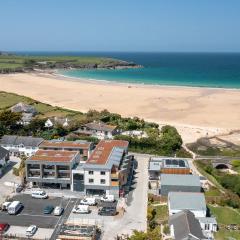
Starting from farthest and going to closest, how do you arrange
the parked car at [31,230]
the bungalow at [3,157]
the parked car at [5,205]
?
1. the bungalow at [3,157]
2. the parked car at [5,205]
3. the parked car at [31,230]

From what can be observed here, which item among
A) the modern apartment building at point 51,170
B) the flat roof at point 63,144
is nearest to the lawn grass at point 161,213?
the modern apartment building at point 51,170

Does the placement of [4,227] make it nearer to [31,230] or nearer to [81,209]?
[31,230]

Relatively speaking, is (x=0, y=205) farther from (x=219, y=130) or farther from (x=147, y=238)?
(x=219, y=130)

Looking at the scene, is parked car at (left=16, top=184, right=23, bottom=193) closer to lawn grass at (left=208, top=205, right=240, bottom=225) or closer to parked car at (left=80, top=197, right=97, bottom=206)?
parked car at (left=80, top=197, right=97, bottom=206)

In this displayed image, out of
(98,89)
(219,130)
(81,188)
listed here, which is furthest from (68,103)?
(81,188)

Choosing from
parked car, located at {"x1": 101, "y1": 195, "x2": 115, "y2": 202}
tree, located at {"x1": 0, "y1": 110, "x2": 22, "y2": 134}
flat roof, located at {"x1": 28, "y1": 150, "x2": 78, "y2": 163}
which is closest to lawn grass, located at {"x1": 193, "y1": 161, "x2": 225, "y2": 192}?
parked car, located at {"x1": 101, "y1": 195, "x2": 115, "y2": 202}

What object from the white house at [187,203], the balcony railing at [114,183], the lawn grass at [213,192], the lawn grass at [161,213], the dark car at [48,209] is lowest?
the dark car at [48,209]

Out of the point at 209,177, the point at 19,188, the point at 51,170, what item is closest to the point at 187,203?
the point at 209,177

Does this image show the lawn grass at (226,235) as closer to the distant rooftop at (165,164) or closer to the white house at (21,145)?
the distant rooftop at (165,164)
